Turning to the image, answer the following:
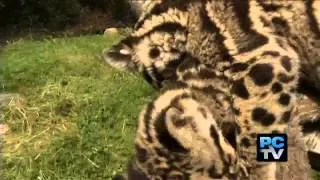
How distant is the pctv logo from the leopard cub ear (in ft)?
0.71

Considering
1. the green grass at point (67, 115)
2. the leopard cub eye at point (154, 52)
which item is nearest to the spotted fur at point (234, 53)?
the leopard cub eye at point (154, 52)

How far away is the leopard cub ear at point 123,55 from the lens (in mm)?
1069

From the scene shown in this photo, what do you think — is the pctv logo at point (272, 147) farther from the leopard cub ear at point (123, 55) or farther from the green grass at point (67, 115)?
the green grass at point (67, 115)

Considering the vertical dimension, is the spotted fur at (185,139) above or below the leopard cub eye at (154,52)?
below

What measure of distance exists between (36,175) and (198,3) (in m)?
1.86

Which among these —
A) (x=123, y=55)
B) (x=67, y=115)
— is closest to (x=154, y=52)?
(x=123, y=55)

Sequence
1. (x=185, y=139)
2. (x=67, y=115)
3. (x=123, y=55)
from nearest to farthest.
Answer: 1. (x=185, y=139)
2. (x=123, y=55)
3. (x=67, y=115)

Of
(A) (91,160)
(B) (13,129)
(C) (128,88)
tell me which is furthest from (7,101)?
(A) (91,160)

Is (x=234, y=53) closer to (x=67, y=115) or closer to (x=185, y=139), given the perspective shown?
(x=185, y=139)

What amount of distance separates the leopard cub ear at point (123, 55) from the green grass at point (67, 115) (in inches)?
54.0

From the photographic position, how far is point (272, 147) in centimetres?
102

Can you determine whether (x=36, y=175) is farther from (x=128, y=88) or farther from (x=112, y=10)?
(x=112, y=10)

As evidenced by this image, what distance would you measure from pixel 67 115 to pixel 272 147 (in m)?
2.40

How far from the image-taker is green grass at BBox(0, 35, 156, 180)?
9.43ft
